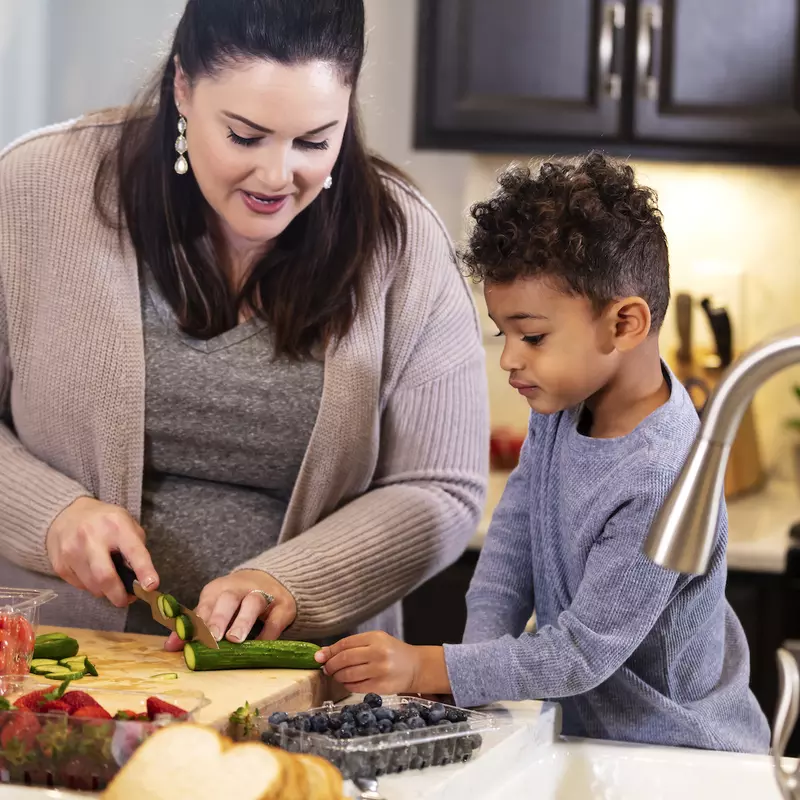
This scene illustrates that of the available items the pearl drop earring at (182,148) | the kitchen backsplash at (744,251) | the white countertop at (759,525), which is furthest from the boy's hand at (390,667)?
the kitchen backsplash at (744,251)

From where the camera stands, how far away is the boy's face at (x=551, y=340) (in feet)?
4.48

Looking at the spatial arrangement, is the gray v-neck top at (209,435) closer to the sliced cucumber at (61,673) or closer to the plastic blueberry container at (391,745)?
the sliced cucumber at (61,673)

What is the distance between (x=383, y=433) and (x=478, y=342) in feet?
0.64

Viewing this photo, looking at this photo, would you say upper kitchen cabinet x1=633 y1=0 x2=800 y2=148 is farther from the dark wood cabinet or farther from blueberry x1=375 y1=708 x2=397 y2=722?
blueberry x1=375 y1=708 x2=397 y2=722

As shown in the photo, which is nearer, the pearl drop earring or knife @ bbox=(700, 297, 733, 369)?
the pearl drop earring

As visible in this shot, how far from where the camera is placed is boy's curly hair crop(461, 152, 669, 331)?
1.36 m

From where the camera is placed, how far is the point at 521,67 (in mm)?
2902

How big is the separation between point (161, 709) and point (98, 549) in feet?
1.45

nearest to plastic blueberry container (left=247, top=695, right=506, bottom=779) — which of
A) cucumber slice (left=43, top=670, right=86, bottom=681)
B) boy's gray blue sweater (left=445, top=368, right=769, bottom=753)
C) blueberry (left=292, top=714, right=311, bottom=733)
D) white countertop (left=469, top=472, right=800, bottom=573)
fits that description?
blueberry (left=292, top=714, right=311, bottom=733)

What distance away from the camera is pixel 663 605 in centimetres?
132

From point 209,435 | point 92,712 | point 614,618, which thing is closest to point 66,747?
point 92,712

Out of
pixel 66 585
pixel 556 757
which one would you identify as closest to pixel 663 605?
pixel 556 757

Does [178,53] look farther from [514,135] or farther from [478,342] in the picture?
[514,135]

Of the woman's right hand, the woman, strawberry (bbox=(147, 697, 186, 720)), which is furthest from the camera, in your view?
the woman
